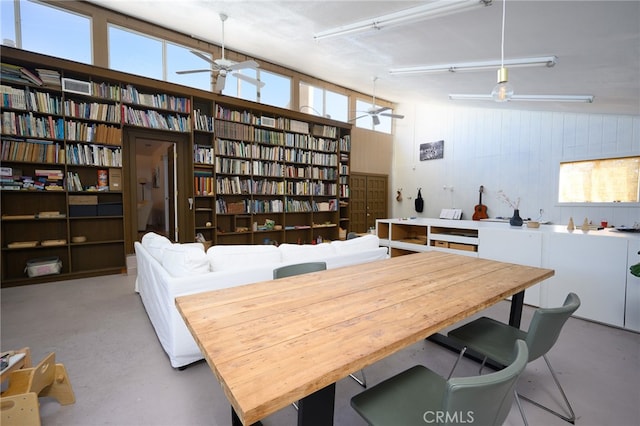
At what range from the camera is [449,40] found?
3.04 meters

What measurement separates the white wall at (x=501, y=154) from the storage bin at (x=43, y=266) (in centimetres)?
715

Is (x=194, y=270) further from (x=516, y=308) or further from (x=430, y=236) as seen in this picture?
(x=430, y=236)

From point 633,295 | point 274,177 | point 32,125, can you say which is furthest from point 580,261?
point 32,125

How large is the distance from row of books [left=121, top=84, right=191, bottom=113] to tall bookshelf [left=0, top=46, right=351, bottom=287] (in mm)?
15

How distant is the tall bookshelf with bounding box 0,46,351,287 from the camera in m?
3.68

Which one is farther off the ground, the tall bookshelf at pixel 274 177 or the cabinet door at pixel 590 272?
the tall bookshelf at pixel 274 177

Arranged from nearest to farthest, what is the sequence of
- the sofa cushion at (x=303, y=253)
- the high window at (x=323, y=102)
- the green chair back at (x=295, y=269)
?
1. the green chair back at (x=295, y=269)
2. the sofa cushion at (x=303, y=253)
3. the high window at (x=323, y=102)

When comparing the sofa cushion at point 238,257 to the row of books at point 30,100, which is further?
the row of books at point 30,100

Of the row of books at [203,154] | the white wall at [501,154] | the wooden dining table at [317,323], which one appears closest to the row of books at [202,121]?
the row of books at [203,154]

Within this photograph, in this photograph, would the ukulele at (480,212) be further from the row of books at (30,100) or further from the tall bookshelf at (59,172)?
the row of books at (30,100)

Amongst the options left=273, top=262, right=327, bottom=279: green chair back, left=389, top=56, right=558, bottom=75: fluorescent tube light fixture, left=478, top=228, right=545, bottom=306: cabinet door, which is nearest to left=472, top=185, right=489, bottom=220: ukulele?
left=478, top=228, right=545, bottom=306: cabinet door

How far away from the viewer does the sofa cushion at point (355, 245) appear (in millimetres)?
2770

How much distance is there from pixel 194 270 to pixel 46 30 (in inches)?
177

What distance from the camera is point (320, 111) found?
6.73 m
